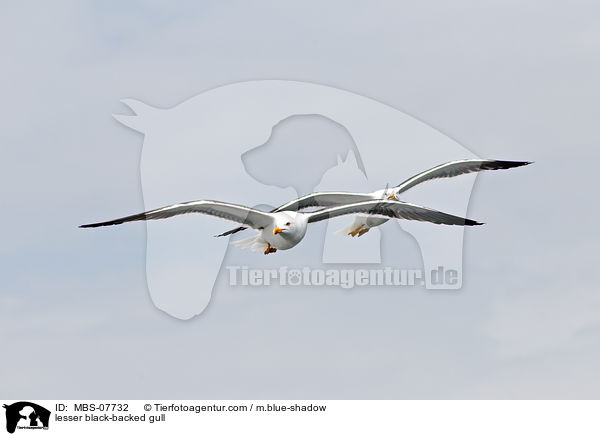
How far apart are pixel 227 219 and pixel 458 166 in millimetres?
7667

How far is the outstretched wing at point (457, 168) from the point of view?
85.1 ft

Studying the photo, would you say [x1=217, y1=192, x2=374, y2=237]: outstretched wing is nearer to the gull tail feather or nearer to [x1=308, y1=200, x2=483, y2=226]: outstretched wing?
the gull tail feather

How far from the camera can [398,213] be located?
2230 cm

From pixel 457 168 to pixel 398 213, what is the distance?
14.9ft

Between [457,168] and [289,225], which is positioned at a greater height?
[457,168]

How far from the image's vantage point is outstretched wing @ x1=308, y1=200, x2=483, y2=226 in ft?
71.9

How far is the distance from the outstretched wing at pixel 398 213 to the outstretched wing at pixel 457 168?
3.17 m

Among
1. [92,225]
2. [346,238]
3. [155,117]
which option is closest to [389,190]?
[346,238]

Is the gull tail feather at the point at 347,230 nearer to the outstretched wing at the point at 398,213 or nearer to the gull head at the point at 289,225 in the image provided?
the outstretched wing at the point at 398,213

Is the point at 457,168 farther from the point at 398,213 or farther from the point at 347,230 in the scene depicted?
the point at 398,213

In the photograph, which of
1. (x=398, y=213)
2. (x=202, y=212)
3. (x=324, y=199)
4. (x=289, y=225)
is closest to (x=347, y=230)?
(x=324, y=199)

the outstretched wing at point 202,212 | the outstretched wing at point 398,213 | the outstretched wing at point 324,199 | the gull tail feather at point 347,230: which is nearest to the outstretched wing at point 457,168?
the outstretched wing at point 324,199

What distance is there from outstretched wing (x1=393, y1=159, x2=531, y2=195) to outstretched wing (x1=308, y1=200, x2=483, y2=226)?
317 cm
